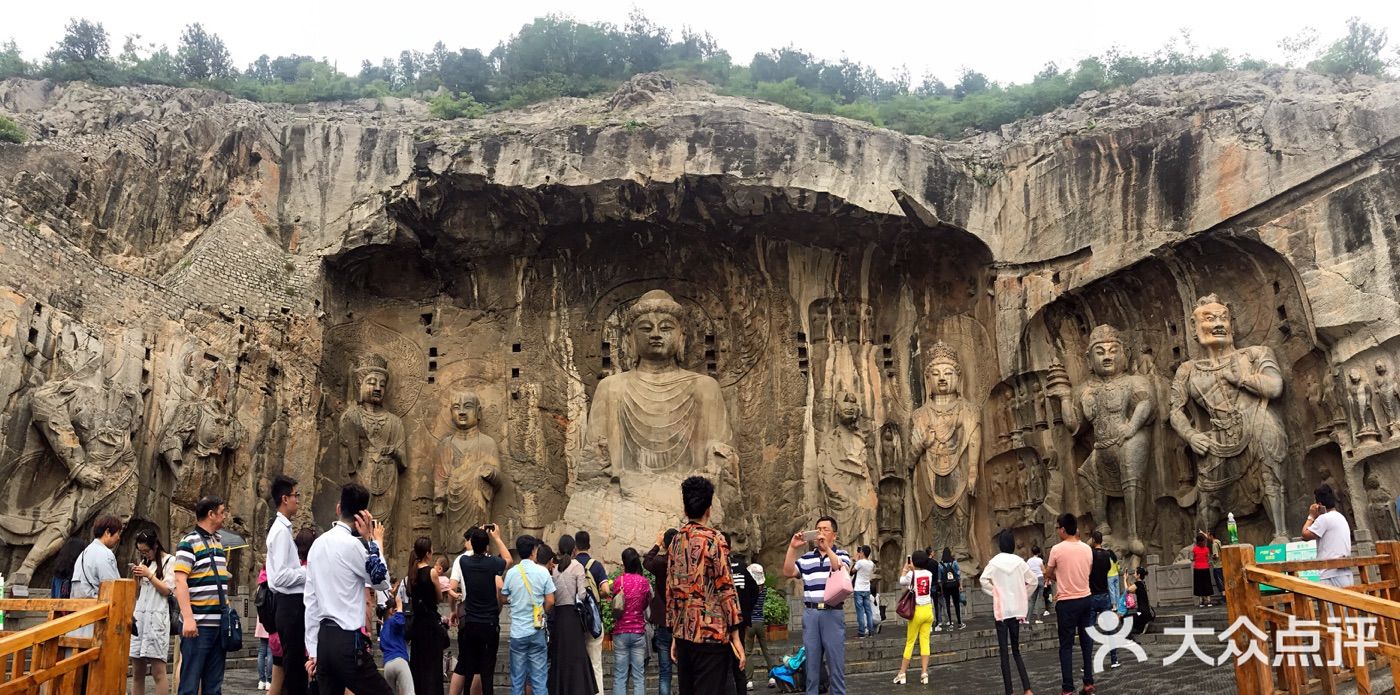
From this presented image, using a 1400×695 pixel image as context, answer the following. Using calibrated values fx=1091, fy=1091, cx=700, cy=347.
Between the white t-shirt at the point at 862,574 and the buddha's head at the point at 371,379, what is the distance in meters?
8.94

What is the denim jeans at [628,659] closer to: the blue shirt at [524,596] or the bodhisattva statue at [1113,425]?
the blue shirt at [524,596]

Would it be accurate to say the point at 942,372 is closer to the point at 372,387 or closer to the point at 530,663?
the point at 372,387

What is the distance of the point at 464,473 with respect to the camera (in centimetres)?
1712

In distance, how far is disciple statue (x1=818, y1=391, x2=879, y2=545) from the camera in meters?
16.7

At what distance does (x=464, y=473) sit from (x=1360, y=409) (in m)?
12.4

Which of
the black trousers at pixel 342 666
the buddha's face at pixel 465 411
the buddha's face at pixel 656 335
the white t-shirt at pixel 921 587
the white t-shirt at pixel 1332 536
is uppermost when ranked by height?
the buddha's face at pixel 656 335

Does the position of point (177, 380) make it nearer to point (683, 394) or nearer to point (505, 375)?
point (505, 375)

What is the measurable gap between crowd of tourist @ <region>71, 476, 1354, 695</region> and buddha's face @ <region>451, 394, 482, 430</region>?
8244 mm

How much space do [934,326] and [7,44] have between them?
18.7 m

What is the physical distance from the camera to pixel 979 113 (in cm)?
1952

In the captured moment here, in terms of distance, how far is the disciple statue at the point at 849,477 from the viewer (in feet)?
54.9

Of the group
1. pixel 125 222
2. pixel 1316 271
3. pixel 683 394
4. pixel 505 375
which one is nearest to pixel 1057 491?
pixel 1316 271

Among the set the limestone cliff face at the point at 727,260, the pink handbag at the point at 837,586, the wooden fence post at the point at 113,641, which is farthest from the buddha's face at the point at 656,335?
the wooden fence post at the point at 113,641

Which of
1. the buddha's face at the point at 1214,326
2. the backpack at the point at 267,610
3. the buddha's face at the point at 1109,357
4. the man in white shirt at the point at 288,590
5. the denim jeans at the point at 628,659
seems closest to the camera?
the man in white shirt at the point at 288,590
